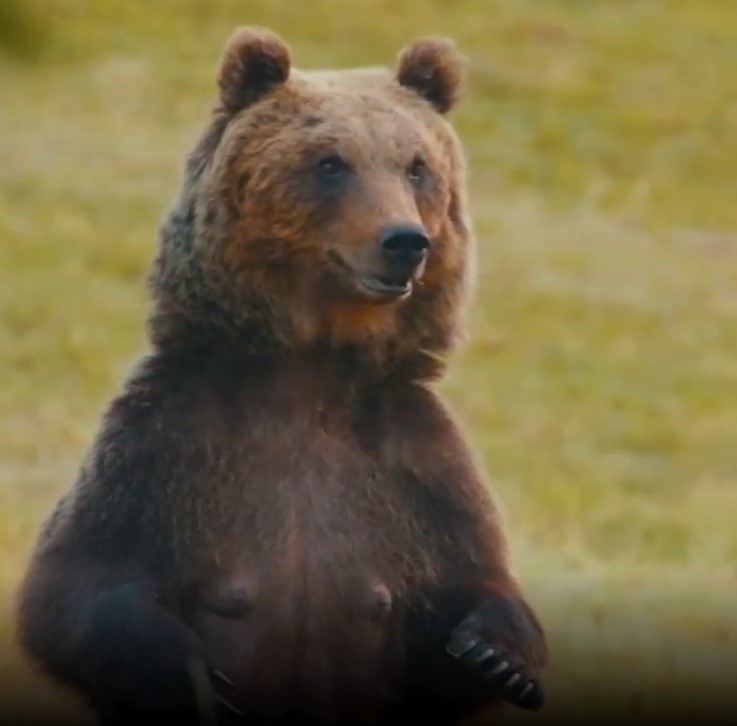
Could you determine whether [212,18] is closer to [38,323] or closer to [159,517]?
[38,323]

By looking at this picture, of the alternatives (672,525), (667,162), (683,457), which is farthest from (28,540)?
(667,162)

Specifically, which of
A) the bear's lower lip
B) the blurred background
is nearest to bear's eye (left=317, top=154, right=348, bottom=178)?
the bear's lower lip

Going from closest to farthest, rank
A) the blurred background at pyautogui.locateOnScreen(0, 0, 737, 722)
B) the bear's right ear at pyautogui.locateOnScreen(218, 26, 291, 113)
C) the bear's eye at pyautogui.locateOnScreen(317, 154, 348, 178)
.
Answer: the bear's eye at pyautogui.locateOnScreen(317, 154, 348, 178), the bear's right ear at pyautogui.locateOnScreen(218, 26, 291, 113), the blurred background at pyautogui.locateOnScreen(0, 0, 737, 722)

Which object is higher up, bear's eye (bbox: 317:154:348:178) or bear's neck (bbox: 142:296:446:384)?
bear's eye (bbox: 317:154:348:178)

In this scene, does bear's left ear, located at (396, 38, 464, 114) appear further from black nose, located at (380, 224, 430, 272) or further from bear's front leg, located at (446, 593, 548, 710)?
bear's front leg, located at (446, 593, 548, 710)

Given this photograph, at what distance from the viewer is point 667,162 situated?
2469cm

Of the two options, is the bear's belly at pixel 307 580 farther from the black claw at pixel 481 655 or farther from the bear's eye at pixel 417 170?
the bear's eye at pixel 417 170

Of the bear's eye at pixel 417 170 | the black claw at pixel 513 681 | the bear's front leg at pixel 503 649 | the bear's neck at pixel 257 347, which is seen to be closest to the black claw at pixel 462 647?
the bear's front leg at pixel 503 649

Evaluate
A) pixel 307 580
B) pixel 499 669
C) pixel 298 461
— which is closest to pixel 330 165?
pixel 298 461

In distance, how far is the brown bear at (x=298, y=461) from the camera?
17.9 ft

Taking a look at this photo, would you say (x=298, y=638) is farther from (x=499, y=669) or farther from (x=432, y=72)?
(x=432, y=72)

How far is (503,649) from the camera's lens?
5.49 meters

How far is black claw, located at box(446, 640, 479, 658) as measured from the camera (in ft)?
18.0

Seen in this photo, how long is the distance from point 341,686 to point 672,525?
7804 mm
